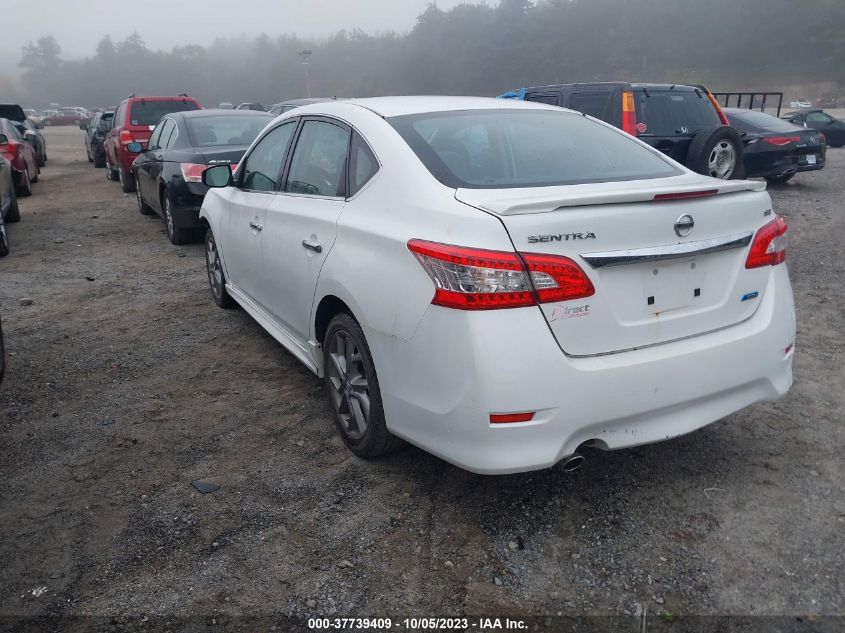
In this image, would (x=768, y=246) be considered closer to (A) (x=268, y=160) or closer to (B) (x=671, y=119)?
(A) (x=268, y=160)

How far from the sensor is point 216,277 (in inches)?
227

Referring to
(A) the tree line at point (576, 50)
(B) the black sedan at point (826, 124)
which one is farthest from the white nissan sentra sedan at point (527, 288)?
(A) the tree line at point (576, 50)

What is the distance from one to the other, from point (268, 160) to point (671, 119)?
6612 mm

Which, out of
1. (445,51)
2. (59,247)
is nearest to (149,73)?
(445,51)

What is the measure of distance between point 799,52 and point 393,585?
299ft

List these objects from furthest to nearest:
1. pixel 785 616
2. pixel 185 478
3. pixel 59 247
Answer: pixel 59 247 < pixel 185 478 < pixel 785 616

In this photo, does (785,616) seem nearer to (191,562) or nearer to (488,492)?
(488,492)

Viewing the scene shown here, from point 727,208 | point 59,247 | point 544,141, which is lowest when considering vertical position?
point 59,247

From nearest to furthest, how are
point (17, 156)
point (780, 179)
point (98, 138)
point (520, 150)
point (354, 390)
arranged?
point (520, 150) < point (354, 390) < point (17, 156) < point (780, 179) < point (98, 138)

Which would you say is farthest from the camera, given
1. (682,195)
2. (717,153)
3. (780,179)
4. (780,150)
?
(780,179)

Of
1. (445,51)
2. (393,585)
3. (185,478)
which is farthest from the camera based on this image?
(445,51)

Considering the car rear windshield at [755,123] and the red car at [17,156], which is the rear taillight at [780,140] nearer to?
the car rear windshield at [755,123]

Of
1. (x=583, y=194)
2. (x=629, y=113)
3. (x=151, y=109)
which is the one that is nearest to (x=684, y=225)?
(x=583, y=194)

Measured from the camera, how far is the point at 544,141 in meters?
3.32
